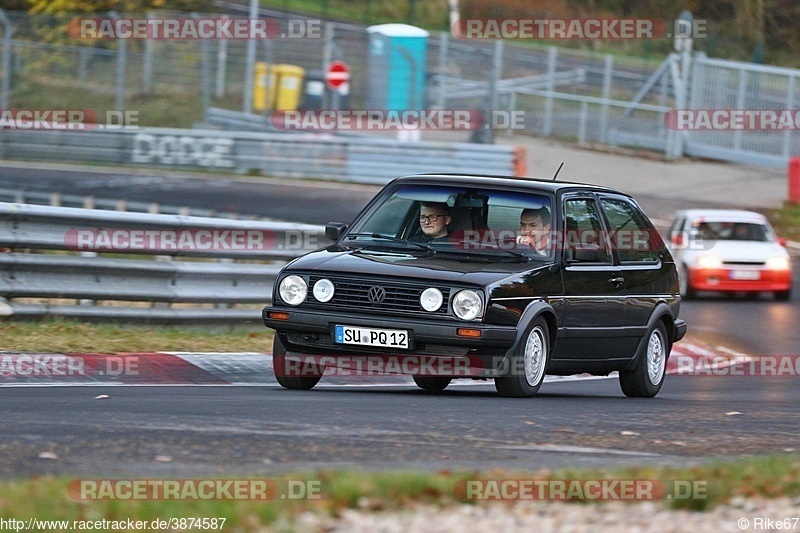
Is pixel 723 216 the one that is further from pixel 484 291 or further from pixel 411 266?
pixel 484 291

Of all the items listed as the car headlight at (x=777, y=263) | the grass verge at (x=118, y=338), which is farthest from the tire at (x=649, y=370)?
the car headlight at (x=777, y=263)

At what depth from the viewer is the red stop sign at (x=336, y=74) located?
30.9m

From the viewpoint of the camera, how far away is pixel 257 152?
29.2 m

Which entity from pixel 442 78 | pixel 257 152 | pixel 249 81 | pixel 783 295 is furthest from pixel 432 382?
pixel 249 81

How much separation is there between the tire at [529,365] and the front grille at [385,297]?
0.62 metres

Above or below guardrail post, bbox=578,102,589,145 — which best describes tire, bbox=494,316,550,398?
below

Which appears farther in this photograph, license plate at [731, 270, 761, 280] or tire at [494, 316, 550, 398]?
license plate at [731, 270, 761, 280]

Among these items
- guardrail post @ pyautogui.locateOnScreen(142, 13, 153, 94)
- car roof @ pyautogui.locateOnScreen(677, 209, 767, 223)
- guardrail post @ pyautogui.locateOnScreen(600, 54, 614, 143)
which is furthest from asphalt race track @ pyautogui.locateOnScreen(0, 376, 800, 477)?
guardrail post @ pyautogui.locateOnScreen(600, 54, 614, 143)

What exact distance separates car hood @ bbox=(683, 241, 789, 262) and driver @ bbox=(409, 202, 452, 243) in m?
10.6

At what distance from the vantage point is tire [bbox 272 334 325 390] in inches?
369

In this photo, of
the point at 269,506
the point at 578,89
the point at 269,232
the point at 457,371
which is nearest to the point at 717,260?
the point at 269,232

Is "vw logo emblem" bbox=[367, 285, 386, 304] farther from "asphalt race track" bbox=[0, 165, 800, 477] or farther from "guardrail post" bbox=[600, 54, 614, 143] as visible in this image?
"guardrail post" bbox=[600, 54, 614, 143]

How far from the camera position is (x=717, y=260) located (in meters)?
19.8

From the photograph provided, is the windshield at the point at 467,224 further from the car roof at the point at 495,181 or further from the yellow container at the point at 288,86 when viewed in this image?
the yellow container at the point at 288,86
